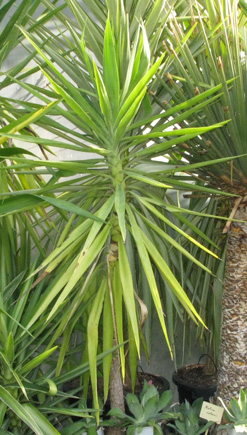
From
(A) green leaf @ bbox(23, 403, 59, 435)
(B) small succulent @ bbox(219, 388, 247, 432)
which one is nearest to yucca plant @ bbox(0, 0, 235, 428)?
(A) green leaf @ bbox(23, 403, 59, 435)

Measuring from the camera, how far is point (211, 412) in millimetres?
1598

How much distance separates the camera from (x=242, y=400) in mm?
1534

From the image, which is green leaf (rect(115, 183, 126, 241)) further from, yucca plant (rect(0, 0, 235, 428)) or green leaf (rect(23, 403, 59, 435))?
green leaf (rect(23, 403, 59, 435))

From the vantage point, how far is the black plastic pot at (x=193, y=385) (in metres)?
1.93

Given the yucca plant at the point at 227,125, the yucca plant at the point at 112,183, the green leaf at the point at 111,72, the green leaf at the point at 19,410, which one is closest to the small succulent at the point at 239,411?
the yucca plant at the point at 227,125

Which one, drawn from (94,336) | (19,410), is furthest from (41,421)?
(94,336)

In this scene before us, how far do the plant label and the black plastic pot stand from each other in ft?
1.06

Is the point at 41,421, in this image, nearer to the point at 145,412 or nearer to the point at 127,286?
the point at 145,412

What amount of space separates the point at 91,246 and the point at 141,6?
2.57 ft

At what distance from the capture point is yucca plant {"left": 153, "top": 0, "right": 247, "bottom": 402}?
1.51 m

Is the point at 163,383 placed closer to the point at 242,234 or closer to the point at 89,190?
the point at 242,234

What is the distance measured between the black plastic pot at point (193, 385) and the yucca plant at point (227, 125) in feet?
0.83

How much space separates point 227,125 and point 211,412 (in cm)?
81

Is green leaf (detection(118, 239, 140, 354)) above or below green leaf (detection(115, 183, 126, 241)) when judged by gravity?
below
